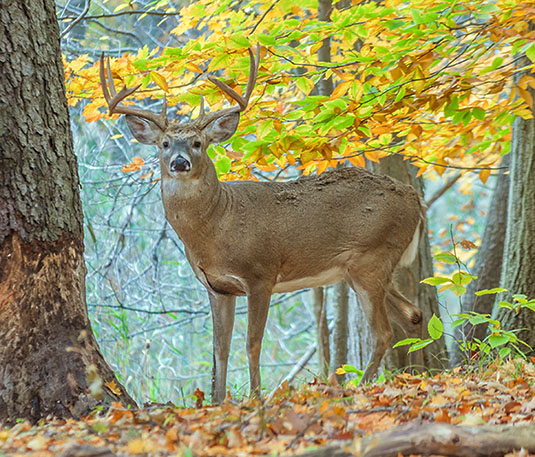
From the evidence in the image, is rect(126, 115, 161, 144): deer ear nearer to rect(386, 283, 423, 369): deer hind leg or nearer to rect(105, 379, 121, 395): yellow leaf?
rect(105, 379, 121, 395): yellow leaf

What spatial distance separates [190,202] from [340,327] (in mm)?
3071

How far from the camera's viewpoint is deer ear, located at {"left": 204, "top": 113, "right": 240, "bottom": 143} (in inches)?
195

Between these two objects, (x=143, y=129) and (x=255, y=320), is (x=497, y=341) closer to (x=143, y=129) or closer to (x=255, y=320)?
(x=255, y=320)

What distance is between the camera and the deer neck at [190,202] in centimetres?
487

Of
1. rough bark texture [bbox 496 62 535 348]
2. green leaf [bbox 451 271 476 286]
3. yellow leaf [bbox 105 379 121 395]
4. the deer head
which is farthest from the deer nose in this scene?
rough bark texture [bbox 496 62 535 348]

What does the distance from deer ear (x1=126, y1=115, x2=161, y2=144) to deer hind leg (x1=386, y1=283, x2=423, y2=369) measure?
2231 mm

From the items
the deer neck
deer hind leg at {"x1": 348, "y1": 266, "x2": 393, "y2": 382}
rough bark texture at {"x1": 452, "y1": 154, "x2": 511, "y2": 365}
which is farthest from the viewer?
rough bark texture at {"x1": 452, "y1": 154, "x2": 511, "y2": 365}

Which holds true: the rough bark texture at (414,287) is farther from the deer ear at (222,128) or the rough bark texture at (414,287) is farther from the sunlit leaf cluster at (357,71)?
the deer ear at (222,128)

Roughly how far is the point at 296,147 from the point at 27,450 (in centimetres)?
269

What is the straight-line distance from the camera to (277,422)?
2730mm

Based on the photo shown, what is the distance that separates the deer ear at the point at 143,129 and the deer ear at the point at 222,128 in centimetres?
37

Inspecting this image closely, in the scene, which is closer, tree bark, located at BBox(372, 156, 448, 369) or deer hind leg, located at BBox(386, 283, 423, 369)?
deer hind leg, located at BBox(386, 283, 423, 369)

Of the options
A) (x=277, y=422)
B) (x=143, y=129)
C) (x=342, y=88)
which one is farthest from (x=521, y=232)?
(x=277, y=422)

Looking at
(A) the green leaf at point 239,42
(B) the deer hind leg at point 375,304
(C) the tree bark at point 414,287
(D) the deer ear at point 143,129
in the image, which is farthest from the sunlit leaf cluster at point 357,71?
(C) the tree bark at point 414,287
